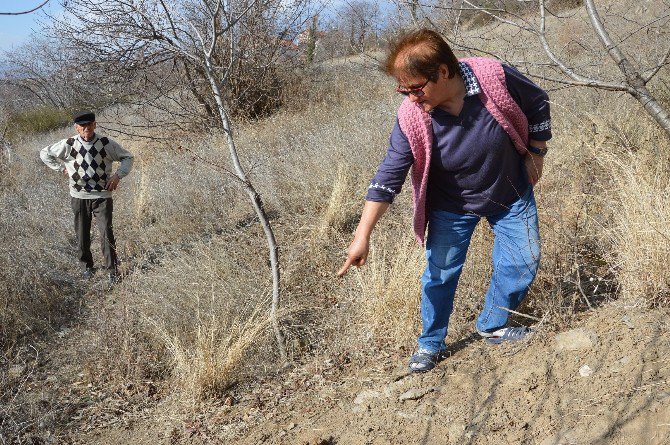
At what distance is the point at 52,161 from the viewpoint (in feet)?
18.2

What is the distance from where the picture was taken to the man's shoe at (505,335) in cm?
285

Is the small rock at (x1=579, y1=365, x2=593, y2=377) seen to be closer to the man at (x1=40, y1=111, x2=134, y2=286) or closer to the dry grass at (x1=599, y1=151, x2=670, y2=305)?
the dry grass at (x1=599, y1=151, x2=670, y2=305)

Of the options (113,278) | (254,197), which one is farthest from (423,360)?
(113,278)

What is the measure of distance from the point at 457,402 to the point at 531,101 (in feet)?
4.47

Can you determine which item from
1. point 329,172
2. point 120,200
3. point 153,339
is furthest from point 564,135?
point 120,200

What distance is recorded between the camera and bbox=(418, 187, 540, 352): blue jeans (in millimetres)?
2627

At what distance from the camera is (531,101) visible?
2.48 metres

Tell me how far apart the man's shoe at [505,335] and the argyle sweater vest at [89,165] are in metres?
4.00

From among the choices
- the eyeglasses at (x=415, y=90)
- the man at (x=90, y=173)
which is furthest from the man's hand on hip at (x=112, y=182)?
the eyeglasses at (x=415, y=90)

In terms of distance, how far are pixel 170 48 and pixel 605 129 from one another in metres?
3.83

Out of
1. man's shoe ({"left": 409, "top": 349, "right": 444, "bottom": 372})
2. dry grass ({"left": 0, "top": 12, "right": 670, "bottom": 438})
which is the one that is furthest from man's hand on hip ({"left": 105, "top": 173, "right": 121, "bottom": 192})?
man's shoe ({"left": 409, "top": 349, "right": 444, "bottom": 372})

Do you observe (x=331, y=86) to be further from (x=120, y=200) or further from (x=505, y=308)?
(x=505, y=308)

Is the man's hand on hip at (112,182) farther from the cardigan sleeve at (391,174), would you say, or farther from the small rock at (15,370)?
the cardigan sleeve at (391,174)

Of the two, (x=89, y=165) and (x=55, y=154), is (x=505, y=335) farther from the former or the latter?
(x=55, y=154)
